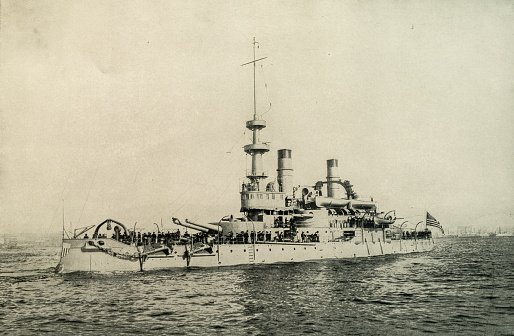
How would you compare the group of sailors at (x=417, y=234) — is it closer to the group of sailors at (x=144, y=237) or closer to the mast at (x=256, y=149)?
the mast at (x=256, y=149)

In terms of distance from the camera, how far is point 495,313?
49.2 ft

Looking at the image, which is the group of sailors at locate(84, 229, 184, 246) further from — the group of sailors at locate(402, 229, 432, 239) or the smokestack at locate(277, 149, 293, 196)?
the group of sailors at locate(402, 229, 432, 239)

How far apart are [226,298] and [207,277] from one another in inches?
250

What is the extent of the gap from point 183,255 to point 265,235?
7.16 m

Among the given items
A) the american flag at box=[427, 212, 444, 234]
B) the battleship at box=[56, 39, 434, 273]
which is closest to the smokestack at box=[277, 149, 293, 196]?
the battleship at box=[56, 39, 434, 273]

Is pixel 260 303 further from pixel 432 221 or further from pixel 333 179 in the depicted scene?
pixel 432 221

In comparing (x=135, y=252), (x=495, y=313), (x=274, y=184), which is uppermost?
(x=274, y=184)

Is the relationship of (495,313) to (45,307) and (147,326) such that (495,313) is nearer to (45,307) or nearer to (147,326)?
(147,326)

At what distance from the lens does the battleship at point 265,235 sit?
27.3 m

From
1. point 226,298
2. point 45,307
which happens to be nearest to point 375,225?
point 226,298

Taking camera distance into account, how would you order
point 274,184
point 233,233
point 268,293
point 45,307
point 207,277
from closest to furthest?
point 45,307, point 268,293, point 207,277, point 233,233, point 274,184

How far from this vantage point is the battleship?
89.5 ft

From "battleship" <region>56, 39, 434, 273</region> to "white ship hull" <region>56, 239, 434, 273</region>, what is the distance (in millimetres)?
53

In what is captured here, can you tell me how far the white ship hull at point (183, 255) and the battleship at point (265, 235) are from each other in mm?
53
